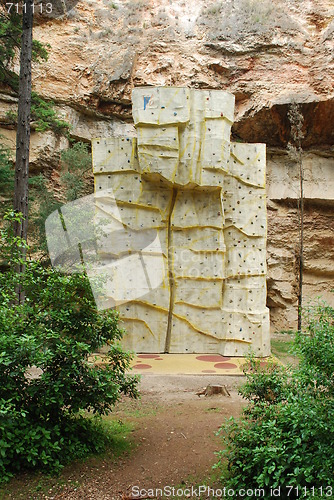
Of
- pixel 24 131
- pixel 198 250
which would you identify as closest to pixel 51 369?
pixel 198 250

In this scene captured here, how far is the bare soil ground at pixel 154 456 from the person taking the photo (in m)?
3.57

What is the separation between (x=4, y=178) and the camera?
35.2 feet

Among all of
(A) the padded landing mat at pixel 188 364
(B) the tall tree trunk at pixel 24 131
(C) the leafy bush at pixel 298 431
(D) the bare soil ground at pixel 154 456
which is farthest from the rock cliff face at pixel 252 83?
(C) the leafy bush at pixel 298 431

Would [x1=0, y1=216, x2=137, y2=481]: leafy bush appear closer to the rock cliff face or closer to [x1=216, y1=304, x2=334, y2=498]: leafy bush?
[x1=216, y1=304, x2=334, y2=498]: leafy bush

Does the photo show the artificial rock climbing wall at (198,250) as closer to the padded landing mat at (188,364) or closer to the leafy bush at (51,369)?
the padded landing mat at (188,364)

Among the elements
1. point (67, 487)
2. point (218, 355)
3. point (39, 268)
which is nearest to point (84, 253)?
point (218, 355)

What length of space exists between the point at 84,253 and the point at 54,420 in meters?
5.11

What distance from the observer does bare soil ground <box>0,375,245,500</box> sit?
3572 mm

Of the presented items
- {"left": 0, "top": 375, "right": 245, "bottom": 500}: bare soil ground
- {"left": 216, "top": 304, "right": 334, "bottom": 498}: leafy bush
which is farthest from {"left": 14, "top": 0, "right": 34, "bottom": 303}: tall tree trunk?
{"left": 216, "top": 304, "right": 334, "bottom": 498}: leafy bush

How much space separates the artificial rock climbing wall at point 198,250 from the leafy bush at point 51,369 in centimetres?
431

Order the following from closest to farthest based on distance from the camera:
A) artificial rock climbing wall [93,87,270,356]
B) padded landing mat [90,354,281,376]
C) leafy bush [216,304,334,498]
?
leafy bush [216,304,334,498]
padded landing mat [90,354,281,376]
artificial rock climbing wall [93,87,270,356]

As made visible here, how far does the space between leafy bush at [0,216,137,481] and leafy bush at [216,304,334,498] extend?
1.33 metres

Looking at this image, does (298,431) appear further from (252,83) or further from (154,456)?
(252,83)

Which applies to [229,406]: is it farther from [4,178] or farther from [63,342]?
[4,178]
